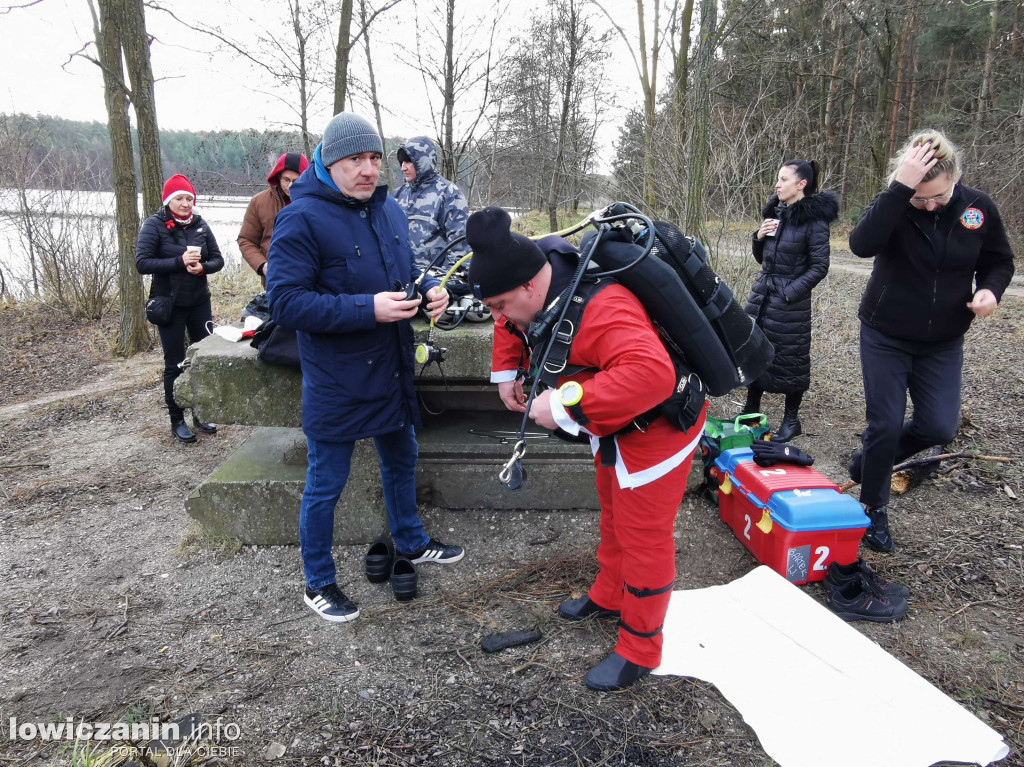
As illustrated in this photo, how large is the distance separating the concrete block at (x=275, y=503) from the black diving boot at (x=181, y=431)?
5.81 ft

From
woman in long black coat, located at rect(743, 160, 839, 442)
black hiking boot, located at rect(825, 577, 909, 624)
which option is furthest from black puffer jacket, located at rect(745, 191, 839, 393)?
black hiking boot, located at rect(825, 577, 909, 624)

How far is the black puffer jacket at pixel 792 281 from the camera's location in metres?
4.55

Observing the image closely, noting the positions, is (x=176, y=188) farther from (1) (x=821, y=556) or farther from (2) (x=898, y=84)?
(2) (x=898, y=84)

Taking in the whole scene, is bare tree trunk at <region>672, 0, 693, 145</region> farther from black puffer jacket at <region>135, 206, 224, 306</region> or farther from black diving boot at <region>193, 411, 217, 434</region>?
black diving boot at <region>193, 411, 217, 434</region>

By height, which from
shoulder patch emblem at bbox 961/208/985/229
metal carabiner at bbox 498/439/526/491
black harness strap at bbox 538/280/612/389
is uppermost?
shoulder patch emblem at bbox 961/208/985/229

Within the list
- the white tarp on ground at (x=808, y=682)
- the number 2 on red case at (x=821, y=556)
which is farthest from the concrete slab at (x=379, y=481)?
the number 2 on red case at (x=821, y=556)

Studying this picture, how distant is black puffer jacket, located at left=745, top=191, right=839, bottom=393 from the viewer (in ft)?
14.9

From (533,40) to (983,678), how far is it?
20192 mm

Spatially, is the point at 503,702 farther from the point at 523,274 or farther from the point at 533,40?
the point at 533,40

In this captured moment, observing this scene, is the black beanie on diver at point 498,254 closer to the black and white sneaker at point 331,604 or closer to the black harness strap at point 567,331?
the black harness strap at point 567,331

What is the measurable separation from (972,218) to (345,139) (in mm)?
2994

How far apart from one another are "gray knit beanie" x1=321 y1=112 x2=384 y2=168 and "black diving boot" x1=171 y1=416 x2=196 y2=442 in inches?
136

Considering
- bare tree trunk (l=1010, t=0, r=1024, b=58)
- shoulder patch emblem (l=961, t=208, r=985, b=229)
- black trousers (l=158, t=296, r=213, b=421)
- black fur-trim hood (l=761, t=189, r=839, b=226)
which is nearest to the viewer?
shoulder patch emblem (l=961, t=208, r=985, b=229)

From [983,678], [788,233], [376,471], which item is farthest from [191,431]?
[983,678]
